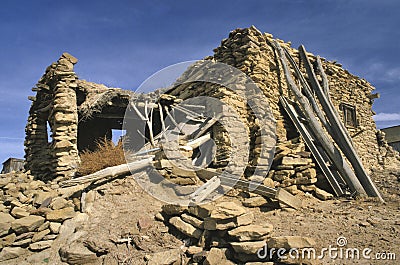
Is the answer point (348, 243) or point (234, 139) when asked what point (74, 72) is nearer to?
point (234, 139)

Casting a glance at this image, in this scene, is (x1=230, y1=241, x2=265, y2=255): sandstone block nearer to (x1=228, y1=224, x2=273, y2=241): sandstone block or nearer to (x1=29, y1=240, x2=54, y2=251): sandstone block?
(x1=228, y1=224, x2=273, y2=241): sandstone block

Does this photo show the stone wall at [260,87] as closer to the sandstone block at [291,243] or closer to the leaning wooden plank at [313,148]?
the leaning wooden plank at [313,148]

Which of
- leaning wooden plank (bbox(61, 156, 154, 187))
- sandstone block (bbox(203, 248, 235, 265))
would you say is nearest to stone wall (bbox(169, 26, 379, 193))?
leaning wooden plank (bbox(61, 156, 154, 187))

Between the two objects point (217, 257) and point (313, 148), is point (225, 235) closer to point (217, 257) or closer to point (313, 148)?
point (217, 257)

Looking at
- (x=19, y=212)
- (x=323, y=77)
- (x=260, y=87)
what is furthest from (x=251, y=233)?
(x=323, y=77)

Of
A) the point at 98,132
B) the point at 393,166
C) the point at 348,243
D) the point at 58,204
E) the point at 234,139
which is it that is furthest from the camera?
the point at 98,132

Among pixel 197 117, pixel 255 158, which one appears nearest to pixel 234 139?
pixel 255 158

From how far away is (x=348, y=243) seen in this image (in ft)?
10.1

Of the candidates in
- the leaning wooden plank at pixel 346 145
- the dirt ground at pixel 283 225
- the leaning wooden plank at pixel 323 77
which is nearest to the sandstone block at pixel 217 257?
the dirt ground at pixel 283 225

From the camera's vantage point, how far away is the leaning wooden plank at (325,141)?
534cm

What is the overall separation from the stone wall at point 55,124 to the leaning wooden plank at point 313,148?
19.2ft

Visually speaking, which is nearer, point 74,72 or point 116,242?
point 116,242

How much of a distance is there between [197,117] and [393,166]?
8262 millimetres

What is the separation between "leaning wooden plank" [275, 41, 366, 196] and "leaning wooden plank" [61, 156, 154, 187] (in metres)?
3.84
